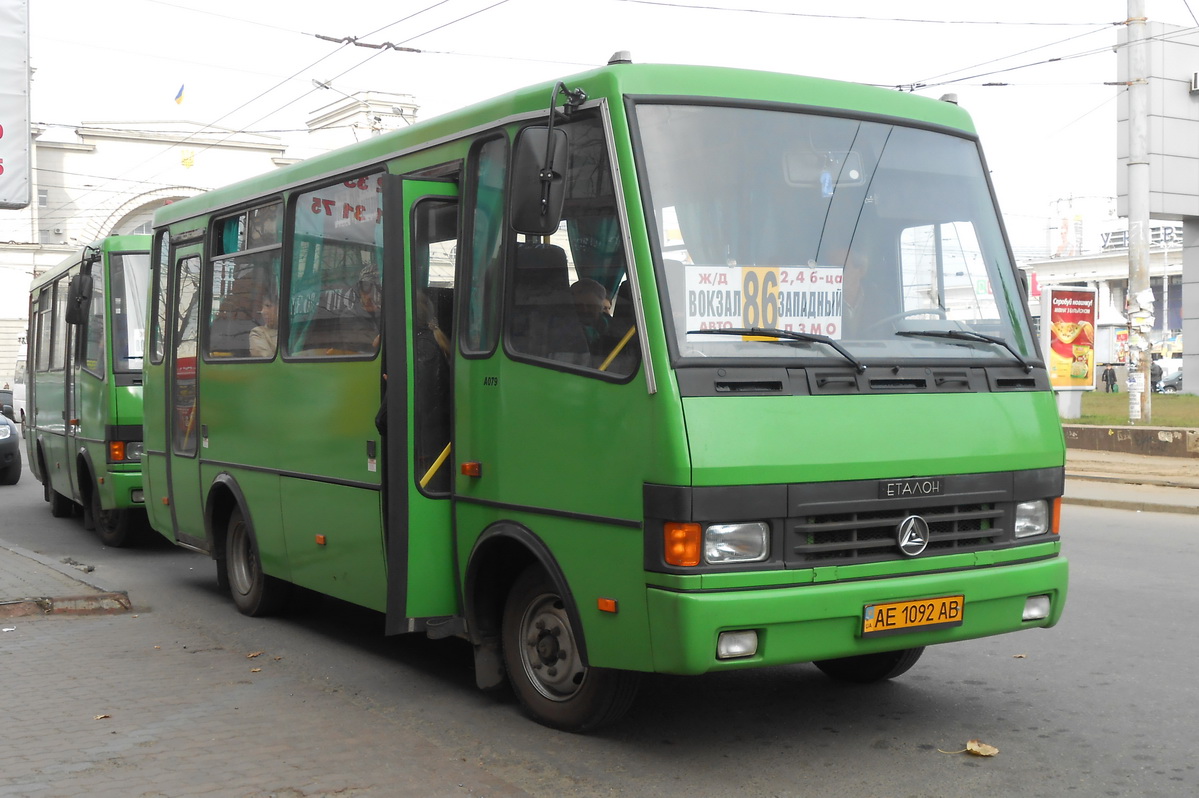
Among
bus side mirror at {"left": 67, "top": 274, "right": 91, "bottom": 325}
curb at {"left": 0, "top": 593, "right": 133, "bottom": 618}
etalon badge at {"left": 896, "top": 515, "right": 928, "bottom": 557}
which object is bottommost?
curb at {"left": 0, "top": 593, "right": 133, "bottom": 618}

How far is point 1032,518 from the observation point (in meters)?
5.78

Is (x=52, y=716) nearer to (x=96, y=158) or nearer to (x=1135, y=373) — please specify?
(x=1135, y=373)

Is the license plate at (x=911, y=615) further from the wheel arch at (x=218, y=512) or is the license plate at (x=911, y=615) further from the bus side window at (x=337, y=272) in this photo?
the wheel arch at (x=218, y=512)

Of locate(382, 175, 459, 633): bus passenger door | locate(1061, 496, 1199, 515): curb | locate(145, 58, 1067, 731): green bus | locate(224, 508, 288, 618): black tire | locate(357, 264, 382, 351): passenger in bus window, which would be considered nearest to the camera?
locate(145, 58, 1067, 731): green bus

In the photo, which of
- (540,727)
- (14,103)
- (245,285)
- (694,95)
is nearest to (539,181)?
(694,95)

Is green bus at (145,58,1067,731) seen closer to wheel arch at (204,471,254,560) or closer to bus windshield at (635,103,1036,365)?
bus windshield at (635,103,1036,365)

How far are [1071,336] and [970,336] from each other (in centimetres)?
2037

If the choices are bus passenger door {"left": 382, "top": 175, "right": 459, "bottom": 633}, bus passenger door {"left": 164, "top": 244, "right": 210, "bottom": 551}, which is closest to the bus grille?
bus passenger door {"left": 382, "top": 175, "right": 459, "bottom": 633}

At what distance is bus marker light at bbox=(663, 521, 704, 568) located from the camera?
195 inches

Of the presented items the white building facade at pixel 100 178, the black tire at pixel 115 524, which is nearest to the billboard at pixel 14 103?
the black tire at pixel 115 524

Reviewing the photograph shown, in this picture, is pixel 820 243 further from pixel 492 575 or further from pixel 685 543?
pixel 492 575

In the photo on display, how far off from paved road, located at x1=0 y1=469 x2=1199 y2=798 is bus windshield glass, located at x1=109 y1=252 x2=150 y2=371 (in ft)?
14.0

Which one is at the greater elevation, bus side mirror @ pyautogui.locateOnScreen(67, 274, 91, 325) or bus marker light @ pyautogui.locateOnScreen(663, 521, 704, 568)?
bus side mirror @ pyautogui.locateOnScreen(67, 274, 91, 325)

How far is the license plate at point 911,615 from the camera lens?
5.23 metres
